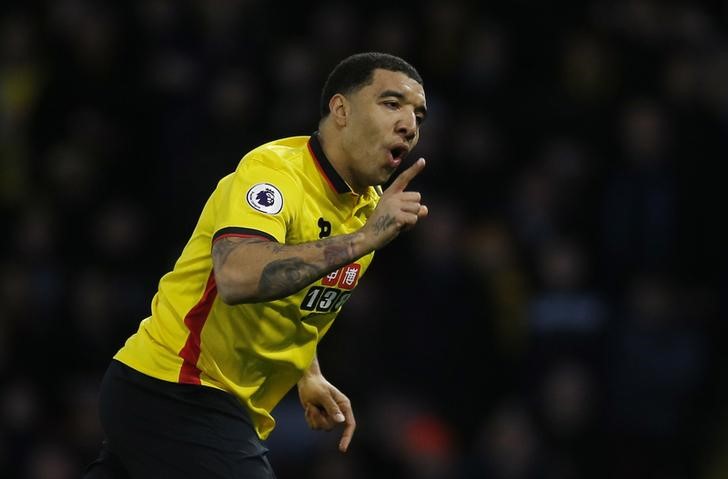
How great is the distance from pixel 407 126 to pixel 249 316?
0.83m

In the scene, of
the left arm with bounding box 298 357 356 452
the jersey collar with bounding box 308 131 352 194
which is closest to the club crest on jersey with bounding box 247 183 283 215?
the jersey collar with bounding box 308 131 352 194

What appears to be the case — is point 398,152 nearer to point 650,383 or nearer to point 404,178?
point 404,178

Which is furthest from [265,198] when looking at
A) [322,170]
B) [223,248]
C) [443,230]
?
[443,230]

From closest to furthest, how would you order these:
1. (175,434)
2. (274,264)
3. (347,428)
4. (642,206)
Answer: (274,264) < (175,434) < (347,428) < (642,206)

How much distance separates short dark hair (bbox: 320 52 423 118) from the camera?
464cm

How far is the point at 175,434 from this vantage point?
4.50 metres

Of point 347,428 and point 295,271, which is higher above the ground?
point 295,271

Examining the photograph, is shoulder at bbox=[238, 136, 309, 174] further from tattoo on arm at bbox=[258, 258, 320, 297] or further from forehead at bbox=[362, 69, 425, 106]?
tattoo on arm at bbox=[258, 258, 320, 297]

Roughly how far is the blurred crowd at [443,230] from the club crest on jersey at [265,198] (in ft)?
13.6

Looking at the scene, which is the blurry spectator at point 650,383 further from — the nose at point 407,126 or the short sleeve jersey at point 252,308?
the nose at point 407,126

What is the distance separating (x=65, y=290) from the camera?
8938mm

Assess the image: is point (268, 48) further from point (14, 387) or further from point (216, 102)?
point (14, 387)

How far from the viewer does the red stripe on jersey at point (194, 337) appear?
455cm

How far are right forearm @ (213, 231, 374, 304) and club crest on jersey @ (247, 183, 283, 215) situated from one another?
0.49 ft
